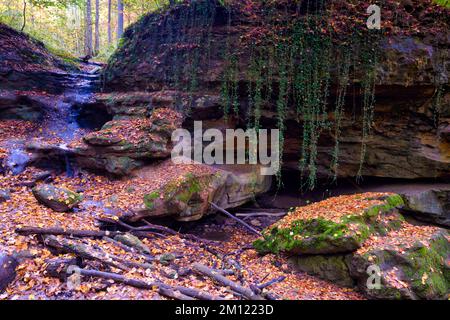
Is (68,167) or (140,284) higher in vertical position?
(68,167)

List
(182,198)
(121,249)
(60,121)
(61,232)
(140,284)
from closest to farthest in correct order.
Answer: (140,284) < (61,232) < (121,249) < (182,198) < (60,121)

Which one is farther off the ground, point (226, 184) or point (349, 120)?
point (349, 120)

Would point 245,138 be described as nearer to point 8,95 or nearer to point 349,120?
point 349,120

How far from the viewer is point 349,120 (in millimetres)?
9070

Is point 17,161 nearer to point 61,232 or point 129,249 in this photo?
point 61,232

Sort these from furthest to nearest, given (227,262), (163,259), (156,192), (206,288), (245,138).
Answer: (245,138), (156,192), (227,262), (163,259), (206,288)

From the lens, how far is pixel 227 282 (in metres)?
4.98

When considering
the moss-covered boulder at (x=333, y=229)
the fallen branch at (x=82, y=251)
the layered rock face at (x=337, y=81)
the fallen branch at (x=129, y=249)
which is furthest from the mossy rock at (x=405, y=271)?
the fallen branch at (x=82, y=251)

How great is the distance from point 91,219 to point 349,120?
26.1ft

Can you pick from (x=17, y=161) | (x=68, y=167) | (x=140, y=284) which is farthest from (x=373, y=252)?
(x=17, y=161)

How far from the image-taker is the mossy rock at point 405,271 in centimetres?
521

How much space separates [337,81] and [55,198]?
26.8ft

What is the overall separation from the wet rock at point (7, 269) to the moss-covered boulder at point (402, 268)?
5.92 metres

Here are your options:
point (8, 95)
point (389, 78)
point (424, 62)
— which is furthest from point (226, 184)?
point (8, 95)
